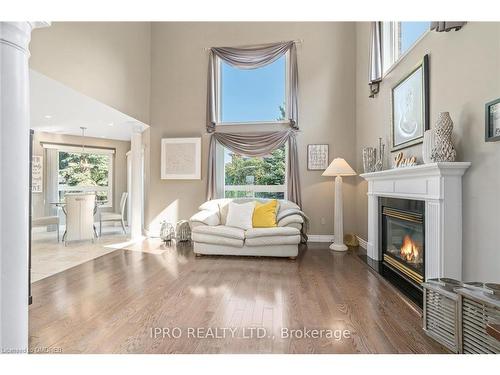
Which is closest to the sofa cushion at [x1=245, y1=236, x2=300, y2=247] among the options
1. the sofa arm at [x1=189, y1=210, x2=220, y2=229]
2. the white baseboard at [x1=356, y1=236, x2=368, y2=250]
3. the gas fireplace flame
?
the sofa arm at [x1=189, y1=210, x2=220, y2=229]

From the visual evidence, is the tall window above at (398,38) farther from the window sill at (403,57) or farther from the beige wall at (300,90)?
the beige wall at (300,90)

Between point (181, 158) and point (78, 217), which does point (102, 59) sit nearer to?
point (181, 158)

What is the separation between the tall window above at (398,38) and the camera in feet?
9.87

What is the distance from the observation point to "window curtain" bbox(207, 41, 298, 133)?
200 inches

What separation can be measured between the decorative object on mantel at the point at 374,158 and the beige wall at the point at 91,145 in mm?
6553

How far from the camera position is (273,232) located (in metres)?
3.82

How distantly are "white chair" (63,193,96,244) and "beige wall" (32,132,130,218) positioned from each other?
2647 mm

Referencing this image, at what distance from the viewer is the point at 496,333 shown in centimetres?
128

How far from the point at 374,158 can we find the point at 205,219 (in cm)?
266

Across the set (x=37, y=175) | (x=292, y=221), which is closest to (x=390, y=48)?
(x=292, y=221)
